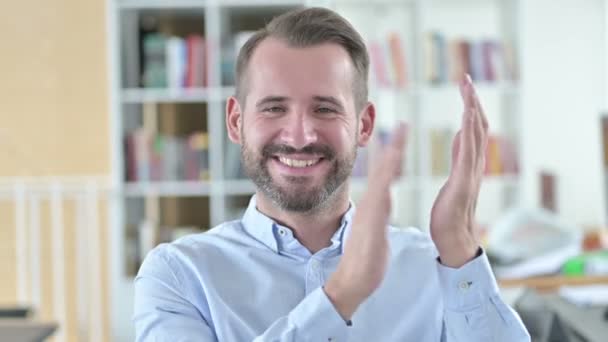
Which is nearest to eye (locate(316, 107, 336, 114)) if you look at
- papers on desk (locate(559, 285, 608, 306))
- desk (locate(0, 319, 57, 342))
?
desk (locate(0, 319, 57, 342))

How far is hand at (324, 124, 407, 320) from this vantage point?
1.11 m

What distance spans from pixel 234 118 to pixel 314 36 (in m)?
0.22

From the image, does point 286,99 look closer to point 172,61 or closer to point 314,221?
point 314,221

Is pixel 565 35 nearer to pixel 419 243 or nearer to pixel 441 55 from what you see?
pixel 441 55

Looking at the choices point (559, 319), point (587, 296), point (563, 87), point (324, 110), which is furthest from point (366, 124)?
point (563, 87)

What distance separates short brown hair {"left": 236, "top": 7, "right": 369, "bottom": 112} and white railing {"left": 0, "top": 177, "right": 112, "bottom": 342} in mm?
3159

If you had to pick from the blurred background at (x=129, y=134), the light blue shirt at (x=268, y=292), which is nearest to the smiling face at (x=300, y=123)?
the light blue shirt at (x=268, y=292)

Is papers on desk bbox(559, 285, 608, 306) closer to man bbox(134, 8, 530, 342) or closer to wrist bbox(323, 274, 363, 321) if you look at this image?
man bbox(134, 8, 530, 342)

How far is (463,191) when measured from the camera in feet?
4.20

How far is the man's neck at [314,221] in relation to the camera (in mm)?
1526

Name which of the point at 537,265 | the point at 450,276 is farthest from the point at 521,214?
the point at 450,276

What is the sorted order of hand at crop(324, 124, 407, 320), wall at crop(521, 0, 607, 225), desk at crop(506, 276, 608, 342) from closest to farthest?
hand at crop(324, 124, 407, 320), desk at crop(506, 276, 608, 342), wall at crop(521, 0, 607, 225)

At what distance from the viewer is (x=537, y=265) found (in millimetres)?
3521

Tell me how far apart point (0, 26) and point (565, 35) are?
344 centimetres
